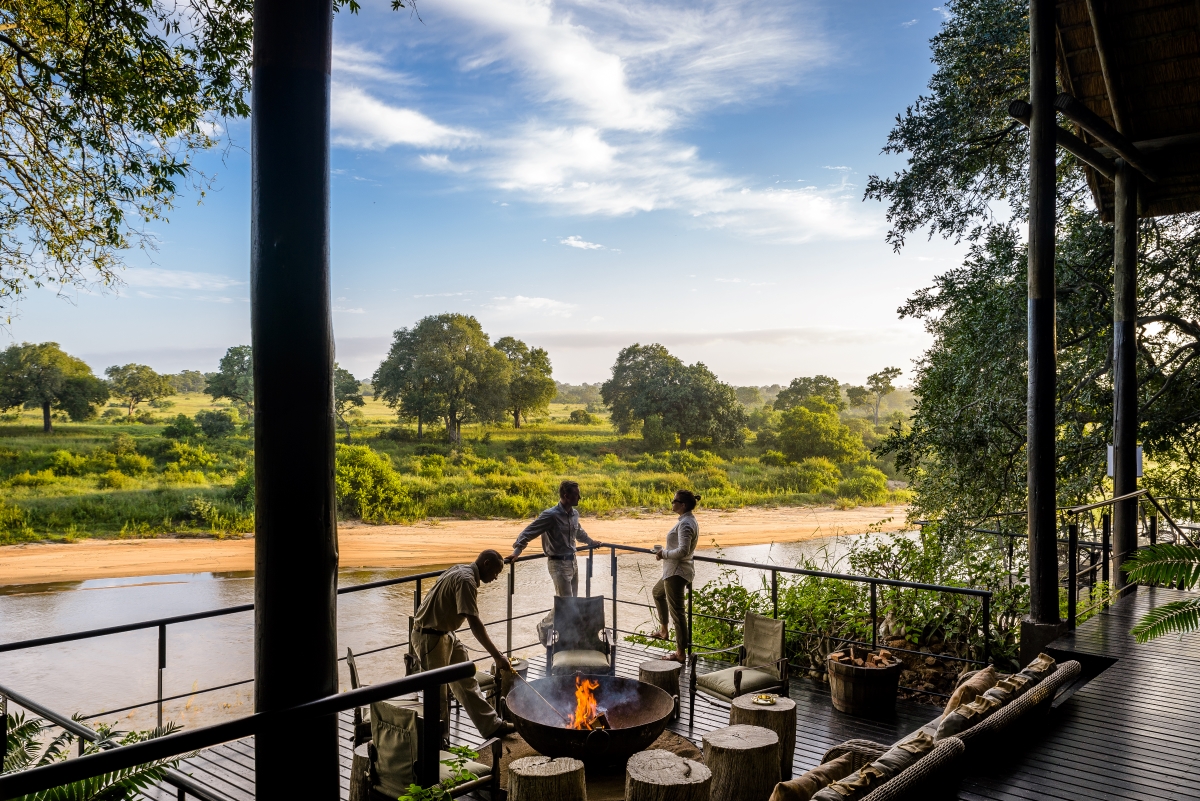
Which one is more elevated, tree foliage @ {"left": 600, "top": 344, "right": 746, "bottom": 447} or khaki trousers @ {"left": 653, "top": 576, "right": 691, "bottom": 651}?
tree foliage @ {"left": 600, "top": 344, "right": 746, "bottom": 447}

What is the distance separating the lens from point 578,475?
113ft

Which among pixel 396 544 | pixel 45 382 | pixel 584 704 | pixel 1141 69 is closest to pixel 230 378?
pixel 45 382

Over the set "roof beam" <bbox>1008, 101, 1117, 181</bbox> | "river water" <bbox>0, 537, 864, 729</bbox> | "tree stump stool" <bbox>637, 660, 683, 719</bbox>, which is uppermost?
"roof beam" <bbox>1008, 101, 1117, 181</bbox>

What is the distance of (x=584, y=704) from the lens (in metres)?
4.77

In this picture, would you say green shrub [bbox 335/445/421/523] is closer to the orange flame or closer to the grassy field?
the grassy field

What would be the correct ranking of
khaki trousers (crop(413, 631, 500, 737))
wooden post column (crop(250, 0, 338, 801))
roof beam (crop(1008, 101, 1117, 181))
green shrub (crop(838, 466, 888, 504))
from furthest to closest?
green shrub (crop(838, 466, 888, 504)) < roof beam (crop(1008, 101, 1117, 181)) < khaki trousers (crop(413, 631, 500, 737)) < wooden post column (crop(250, 0, 338, 801))

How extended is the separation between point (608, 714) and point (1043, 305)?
4.08m

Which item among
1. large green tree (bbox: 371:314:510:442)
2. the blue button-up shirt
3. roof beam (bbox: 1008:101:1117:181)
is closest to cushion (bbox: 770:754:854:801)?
the blue button-up shirt

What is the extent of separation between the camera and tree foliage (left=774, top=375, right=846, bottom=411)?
1682 inches

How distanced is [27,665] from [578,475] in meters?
21.9

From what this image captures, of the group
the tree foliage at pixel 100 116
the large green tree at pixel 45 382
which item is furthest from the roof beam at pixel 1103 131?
the large green tree at pixel 45 382

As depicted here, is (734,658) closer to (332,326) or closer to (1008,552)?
(1008,552)

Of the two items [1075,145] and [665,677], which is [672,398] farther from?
[665,677]

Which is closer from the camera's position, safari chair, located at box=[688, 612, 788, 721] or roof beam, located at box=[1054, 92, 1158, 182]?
safari chair, located at box=[688, 612, 788, 721]
